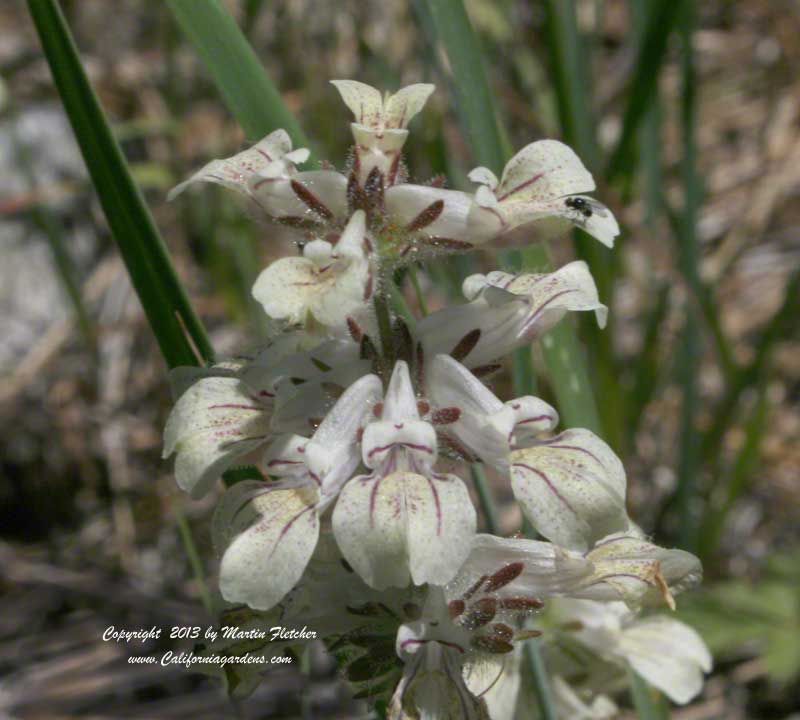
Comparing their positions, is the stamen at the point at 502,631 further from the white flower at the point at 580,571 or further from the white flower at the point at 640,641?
the white flower at the point at 640,641

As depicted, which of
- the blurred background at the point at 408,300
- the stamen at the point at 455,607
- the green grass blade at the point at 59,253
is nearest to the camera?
the stamen at the point at 455,607

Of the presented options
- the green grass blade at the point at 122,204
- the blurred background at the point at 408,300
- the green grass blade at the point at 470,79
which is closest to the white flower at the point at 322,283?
the green grass blade at the point at 122,204

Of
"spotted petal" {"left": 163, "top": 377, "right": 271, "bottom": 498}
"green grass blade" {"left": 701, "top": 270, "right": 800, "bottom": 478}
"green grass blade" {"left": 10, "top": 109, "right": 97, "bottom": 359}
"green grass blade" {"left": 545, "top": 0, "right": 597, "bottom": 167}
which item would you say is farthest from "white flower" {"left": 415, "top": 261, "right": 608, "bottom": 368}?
"green grass blade" {"left": 10, "top": 109, "right": 97, "bottom": 359}

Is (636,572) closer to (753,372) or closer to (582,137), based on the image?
(582,137)

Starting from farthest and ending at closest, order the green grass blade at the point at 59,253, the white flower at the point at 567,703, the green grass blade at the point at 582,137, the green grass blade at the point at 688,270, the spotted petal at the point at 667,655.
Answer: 1. the green grass blade at the point at 59,253
2. the green grass blade at the point at 688,270
3. the green grass blade at the point at 582,137
4. the white flower at the point at 567,703
5. the spotted petal at the point at 667,655

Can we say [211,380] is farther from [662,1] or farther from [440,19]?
[662,1]

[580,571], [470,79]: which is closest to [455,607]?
[580,571]
